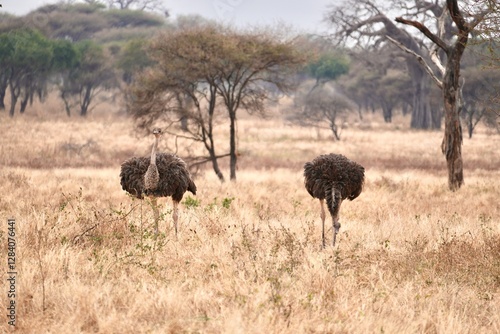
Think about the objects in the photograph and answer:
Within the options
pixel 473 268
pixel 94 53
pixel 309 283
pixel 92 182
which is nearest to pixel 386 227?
pixel 473 268

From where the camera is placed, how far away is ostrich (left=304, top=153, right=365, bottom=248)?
8.22 metres

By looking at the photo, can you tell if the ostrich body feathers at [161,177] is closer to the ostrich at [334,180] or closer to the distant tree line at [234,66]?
the ostrich at [334,180]

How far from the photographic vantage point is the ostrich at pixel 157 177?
8516mm

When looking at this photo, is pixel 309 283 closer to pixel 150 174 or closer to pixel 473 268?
pixel 473 268

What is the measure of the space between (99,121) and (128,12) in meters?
22.2

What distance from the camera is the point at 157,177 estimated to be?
8.49 m

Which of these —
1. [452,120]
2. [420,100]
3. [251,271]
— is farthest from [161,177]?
[420,100]

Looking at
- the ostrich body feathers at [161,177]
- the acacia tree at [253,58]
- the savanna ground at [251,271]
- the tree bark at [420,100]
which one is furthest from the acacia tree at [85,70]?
the ostrich body feathers at [161,177]

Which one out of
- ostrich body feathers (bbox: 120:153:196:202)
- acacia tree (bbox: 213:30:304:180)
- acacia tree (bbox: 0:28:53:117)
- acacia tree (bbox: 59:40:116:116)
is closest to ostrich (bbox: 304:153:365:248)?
ostrich body feathers (bbox: 120:153:196:202)

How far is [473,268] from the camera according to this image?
22.7ft

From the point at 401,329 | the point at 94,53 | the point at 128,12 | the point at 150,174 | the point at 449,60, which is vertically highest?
the point at 128,12

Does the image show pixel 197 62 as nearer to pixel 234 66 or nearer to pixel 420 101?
pixel 234 66

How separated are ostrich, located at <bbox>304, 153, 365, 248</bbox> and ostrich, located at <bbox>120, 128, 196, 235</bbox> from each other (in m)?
1.84

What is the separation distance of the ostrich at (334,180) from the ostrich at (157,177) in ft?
6.04
